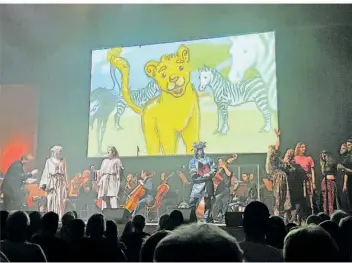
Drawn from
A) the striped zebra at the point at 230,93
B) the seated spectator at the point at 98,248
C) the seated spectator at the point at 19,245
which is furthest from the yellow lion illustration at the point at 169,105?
the seated spectator at the point at 19,245

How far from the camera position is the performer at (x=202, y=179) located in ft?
16.9

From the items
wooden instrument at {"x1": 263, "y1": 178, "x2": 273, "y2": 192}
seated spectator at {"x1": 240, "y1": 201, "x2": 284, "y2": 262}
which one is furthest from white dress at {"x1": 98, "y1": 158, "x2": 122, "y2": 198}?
seated spectator at {"x1": 240, "y1": 201, "x2": 284, "y2": 262}

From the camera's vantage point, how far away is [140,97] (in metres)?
5.66

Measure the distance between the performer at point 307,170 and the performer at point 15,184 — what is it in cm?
316

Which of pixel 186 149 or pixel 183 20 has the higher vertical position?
pixel 183 20

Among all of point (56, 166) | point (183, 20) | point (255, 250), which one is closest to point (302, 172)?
point (183, 20)

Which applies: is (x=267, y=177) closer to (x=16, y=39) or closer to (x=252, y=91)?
(x=252, y=91)

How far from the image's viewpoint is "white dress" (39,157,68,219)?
17.9ft

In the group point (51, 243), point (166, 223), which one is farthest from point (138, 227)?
point (51, 243)

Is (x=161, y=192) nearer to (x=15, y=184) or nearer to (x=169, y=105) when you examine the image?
(x=169, y=105)

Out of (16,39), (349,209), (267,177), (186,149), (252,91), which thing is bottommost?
(349,209)

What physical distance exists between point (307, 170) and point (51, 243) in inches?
150

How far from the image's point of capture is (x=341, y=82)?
528cm

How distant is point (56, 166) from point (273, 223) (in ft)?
13.0
